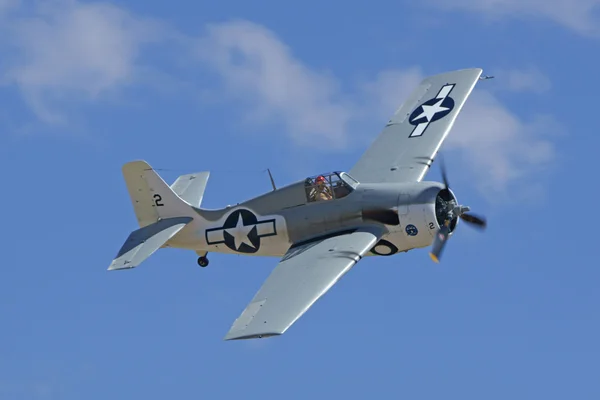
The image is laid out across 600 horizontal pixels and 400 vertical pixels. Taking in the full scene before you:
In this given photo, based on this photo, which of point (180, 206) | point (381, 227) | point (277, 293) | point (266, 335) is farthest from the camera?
point (180, 206)

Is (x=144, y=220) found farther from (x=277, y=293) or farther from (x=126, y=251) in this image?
(x=277, y=293)

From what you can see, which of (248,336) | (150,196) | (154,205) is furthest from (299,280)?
(150,196)

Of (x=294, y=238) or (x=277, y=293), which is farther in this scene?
(x=294, y=238)

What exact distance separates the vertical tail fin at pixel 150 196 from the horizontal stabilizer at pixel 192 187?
1.61 feet

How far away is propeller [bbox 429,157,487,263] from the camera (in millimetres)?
35306

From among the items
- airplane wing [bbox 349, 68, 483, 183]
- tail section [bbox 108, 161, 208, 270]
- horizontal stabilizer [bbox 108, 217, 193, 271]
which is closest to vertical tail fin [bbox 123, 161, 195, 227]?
tail section [bbox 108, 161, 208, 270]

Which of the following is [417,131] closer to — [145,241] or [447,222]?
[447,222]

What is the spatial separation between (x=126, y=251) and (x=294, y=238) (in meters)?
4.38

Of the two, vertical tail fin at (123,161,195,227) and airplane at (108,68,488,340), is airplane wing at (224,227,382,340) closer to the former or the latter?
airplane at (108,68,488,340)

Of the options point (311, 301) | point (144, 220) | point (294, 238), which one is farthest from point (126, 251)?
point (311, 301)

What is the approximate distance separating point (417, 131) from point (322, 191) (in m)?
5.28

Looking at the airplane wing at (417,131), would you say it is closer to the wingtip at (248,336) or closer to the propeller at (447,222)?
the propeller at (447,222)

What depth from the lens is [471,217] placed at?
36.9 meters

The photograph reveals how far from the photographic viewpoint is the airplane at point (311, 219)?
113 feet
